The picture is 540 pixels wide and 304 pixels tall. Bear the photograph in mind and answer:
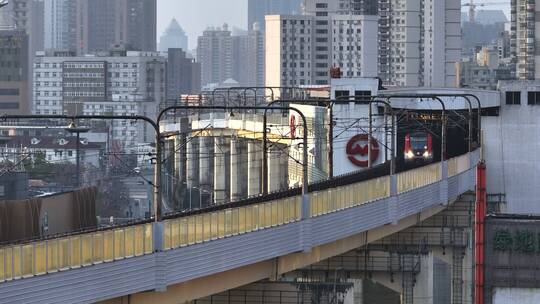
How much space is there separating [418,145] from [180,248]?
135 feet

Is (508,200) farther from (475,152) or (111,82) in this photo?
(111,82)

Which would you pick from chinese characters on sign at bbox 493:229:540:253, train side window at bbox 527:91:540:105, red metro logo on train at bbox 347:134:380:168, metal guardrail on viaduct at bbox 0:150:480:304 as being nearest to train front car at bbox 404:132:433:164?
red metro logo on train at bbox 347:134:380:168

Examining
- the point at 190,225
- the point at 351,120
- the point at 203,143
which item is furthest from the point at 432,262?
the point at 203,143

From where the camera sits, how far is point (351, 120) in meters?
71.5

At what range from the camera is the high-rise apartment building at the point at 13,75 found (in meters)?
162

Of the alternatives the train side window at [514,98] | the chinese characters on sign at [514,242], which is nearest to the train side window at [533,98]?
the train side window at [514,98]

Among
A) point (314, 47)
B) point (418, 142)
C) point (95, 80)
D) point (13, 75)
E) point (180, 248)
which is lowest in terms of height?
point (180, 248)

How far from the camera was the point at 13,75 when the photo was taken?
167250mm

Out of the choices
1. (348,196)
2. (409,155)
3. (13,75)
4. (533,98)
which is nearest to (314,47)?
(13,75)

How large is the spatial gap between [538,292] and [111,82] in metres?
147

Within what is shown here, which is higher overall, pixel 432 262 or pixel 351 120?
pixel 351 120

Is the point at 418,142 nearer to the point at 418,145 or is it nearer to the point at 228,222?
the point at 418,145

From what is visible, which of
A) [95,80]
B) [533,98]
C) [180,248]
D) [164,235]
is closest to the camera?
[164,235]

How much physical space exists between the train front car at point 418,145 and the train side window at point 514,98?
3417mm
